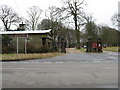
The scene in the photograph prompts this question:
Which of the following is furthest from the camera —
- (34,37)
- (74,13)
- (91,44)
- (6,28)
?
(6,28)

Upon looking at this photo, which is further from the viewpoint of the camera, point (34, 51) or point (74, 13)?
point (74, 13)

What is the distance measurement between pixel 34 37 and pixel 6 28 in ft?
91.3

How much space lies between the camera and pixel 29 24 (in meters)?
67.6

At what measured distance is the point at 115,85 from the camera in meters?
7.05

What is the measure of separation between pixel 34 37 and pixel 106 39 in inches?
1567

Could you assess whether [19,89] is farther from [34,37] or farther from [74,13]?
[74,13]

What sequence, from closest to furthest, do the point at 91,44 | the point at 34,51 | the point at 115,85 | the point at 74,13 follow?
1. the point at 115,85
2. the point at 34,51
3. the point at 91,44
4. the point at 74,13

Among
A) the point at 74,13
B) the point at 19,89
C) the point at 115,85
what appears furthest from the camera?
the point at 74,13

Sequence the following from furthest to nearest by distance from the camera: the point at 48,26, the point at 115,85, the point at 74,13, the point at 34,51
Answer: the point at 48,26 < the point at 74,13 < the point at 34,51 < the point at 115,85

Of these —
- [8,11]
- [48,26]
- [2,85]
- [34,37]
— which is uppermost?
[8,11]

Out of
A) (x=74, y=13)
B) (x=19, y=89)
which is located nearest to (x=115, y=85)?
(x=19, y=89)

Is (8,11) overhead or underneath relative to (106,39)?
overhead

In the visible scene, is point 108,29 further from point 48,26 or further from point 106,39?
point 48,26

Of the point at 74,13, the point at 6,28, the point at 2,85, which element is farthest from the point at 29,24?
the point at 2,85
